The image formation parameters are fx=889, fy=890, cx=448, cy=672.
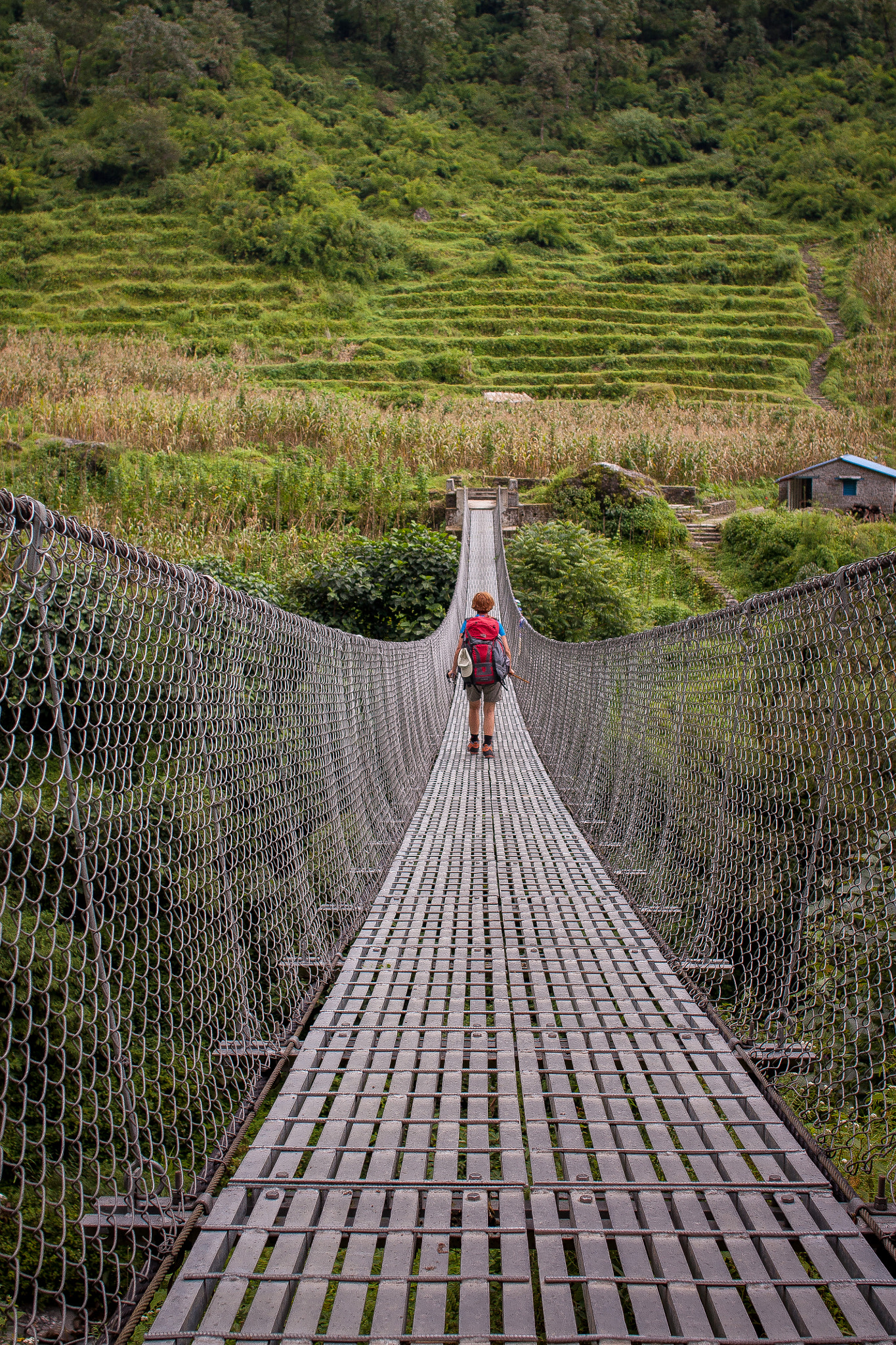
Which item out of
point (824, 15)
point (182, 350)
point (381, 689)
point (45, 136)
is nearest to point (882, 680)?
point (381, 689)

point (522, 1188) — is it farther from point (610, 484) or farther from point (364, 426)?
point (364, 426)

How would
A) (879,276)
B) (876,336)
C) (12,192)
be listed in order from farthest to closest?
(12,192) < (879,276) < (876,336)

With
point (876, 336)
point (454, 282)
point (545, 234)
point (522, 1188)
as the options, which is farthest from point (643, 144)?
point (522, 1188)

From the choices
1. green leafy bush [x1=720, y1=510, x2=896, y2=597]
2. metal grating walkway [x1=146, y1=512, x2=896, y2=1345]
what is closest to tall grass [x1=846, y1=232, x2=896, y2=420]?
green leafy bush [x1=720, y1=510, x2=896, y2=597]

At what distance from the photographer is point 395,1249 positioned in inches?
50.6

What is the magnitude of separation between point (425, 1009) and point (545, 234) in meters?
40.1

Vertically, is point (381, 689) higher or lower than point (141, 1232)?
higher

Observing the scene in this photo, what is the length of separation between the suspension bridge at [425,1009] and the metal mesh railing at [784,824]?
0.06 ft

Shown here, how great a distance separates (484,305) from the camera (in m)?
31.9

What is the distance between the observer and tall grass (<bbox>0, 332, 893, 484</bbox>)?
12.4 m

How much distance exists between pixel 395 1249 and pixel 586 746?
3.72 m

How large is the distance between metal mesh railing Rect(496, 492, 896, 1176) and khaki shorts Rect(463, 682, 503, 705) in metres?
1.42

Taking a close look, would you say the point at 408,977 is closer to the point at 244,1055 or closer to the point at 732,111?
the point at 244,1055

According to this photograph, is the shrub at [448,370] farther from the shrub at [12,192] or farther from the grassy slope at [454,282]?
the shrub at [12,192]
